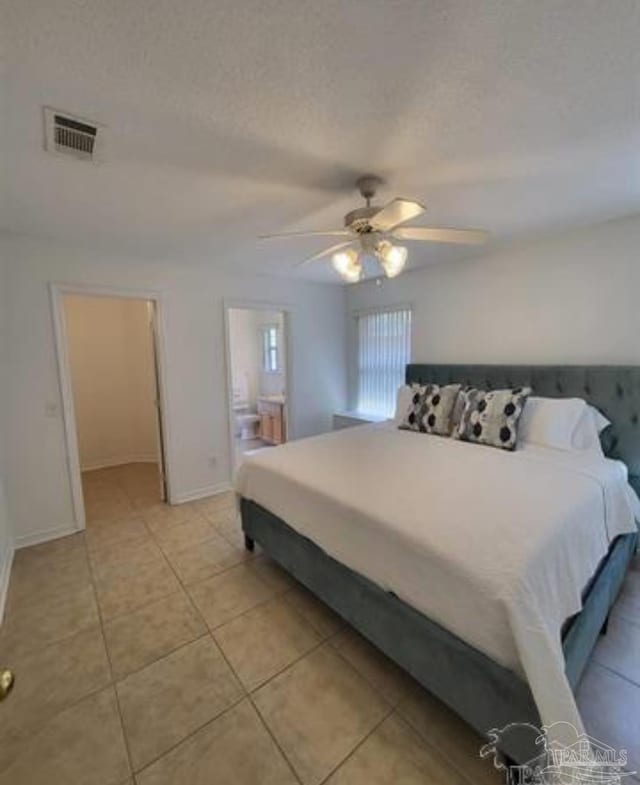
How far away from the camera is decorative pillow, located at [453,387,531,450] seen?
8.57 feet

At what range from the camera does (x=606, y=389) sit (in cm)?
262

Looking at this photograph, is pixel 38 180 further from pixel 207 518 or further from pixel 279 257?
pixel 207 518

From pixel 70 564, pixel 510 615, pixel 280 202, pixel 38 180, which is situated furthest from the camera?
pixel 70 564

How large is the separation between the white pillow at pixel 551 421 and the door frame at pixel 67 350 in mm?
3206

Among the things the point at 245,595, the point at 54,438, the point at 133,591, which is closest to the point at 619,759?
the point at 245,595

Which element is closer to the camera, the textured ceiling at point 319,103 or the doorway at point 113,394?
the textured ceiling at point 319,103

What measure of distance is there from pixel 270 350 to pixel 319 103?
537 cm

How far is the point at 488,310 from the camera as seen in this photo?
11.0ft

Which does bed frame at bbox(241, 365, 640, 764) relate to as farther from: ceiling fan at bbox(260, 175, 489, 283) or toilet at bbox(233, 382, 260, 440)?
toilet at bbox(233, 382, 260, 440)

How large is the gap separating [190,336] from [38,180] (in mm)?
1776

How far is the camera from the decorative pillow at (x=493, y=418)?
8.57 ft

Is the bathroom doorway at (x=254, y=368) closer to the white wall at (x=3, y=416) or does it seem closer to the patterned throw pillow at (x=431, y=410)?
the patterned throw pillow at (x=431, y=410)

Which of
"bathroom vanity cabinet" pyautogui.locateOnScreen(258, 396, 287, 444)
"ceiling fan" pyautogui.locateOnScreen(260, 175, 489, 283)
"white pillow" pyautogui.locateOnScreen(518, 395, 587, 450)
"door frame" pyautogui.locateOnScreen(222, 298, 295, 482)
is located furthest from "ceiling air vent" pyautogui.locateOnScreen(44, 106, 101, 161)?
"bathroom vanity cabinet" pyautogui.locateOnScreen(258, 396, 287, 444)

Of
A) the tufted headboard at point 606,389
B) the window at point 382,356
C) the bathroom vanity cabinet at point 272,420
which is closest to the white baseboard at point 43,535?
the bathroom vanity cabinet at point 272,420
